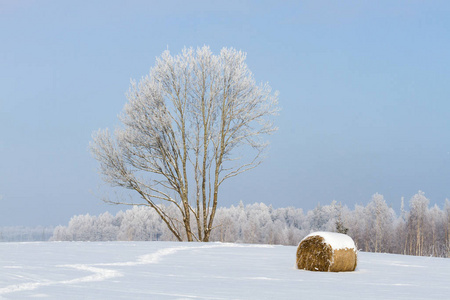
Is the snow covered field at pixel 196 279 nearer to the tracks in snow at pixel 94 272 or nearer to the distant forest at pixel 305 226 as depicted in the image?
the tracks in snow at pixel 94 272

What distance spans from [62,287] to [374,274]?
182 inches

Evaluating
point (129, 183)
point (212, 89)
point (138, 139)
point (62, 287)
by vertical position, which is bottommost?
point (62, 287)

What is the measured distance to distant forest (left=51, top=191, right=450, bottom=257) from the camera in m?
49.9

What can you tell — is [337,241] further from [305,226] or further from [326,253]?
[305,226]

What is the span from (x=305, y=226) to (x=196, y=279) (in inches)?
2898

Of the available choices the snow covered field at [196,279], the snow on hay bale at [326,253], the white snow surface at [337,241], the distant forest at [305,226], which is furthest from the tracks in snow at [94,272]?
the distant forest at [305,226]

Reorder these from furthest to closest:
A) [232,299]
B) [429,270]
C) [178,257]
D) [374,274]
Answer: [178,257] < [429,270] < [374,274] < [232,299]

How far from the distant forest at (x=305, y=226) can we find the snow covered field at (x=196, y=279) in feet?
96.8

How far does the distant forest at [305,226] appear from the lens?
4988 cm

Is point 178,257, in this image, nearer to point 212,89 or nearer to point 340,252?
point 340,252

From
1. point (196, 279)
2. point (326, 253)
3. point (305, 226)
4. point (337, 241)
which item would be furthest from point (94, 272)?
point (305, 226)

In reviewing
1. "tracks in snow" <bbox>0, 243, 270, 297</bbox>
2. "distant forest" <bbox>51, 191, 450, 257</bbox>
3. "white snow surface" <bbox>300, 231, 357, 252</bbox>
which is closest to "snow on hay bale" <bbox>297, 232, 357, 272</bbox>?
"white snow surface" <bbox>300, 231, 357, 252</bbox>

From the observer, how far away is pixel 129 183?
58.1ft

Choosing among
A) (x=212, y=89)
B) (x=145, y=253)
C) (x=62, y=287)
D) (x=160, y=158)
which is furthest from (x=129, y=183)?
(x=62, y=287)
